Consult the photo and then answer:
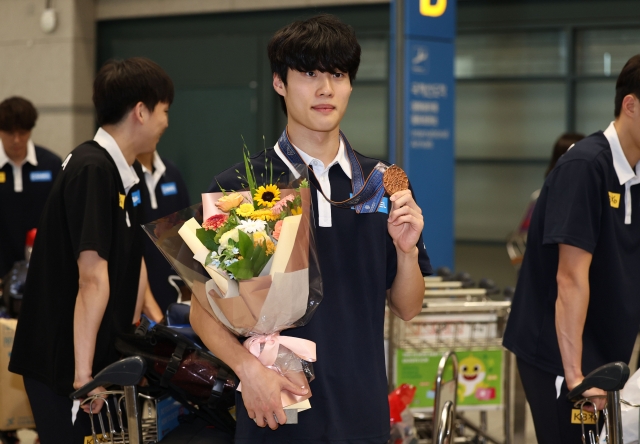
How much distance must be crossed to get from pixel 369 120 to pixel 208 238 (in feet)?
26.6

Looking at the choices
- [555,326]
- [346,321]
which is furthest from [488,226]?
[346,321]

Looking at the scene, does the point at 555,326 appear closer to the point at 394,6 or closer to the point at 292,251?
the point at 292,251

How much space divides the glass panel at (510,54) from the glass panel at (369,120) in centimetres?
Answer: 101

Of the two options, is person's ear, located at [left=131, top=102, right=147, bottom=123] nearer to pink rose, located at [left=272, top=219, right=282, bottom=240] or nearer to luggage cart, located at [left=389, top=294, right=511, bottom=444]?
pink rose, located at [left=272, top=219, right=282, bottom=240]

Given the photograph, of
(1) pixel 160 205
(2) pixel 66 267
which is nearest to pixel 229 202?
(2) pixel 66 267

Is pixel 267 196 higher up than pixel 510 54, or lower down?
lower down

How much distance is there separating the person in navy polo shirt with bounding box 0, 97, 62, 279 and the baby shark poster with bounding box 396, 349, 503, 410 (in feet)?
9.99

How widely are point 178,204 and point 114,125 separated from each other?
214cm

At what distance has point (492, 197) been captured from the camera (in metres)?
9.73

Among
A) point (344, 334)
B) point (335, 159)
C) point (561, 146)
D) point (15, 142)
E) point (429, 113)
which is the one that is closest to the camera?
point (344, 334)

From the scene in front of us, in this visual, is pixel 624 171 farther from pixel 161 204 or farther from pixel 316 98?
pixel 161 204

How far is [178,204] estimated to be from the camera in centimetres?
511

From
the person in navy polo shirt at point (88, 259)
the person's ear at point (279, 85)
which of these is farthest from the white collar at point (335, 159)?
the person in navy polo shirt at point (88, 259)

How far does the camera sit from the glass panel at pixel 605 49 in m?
8.77
